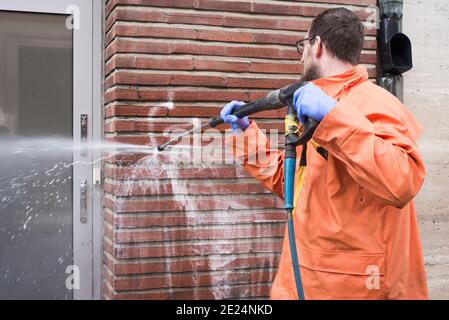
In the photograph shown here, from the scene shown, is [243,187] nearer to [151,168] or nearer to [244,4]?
[151,168]

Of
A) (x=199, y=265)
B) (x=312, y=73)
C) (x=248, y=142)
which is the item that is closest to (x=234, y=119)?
(x=248, y=142)

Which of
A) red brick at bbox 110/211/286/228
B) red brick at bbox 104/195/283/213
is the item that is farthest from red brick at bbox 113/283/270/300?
red brick at bbox 104/195/283/213

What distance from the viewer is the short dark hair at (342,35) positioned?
273 centimetres

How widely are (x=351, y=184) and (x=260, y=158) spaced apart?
2.69 feet

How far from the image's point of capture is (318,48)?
277 cm

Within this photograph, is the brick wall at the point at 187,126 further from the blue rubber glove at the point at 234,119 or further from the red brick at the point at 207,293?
the blue rubber glove at the point at 234,119

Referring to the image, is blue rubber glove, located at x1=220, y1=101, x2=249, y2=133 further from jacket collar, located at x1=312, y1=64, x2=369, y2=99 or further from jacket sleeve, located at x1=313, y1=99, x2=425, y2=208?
jacket sleeve, located at x1=313, y1=99, x2=425, y2=208

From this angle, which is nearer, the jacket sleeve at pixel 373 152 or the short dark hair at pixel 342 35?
the jacket sleeve at pixel 373 152

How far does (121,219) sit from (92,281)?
0.66 metres

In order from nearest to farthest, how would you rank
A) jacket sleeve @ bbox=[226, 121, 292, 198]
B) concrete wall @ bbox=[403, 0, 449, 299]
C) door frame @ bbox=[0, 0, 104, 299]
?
jacket sleeve @ bbox=[226, 121, 292, 198], door frame @ bbox=[0, 0, 104, 299], concrete wall @ bbox=[403, 0, 449, 299]

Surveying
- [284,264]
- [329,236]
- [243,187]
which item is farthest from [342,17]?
[243,187]

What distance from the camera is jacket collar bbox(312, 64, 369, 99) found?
2607 millimetres

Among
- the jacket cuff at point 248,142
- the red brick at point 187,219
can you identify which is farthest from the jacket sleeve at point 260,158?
the red brick at point 187,219

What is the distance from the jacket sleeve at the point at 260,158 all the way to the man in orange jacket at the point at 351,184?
38 centimetres
